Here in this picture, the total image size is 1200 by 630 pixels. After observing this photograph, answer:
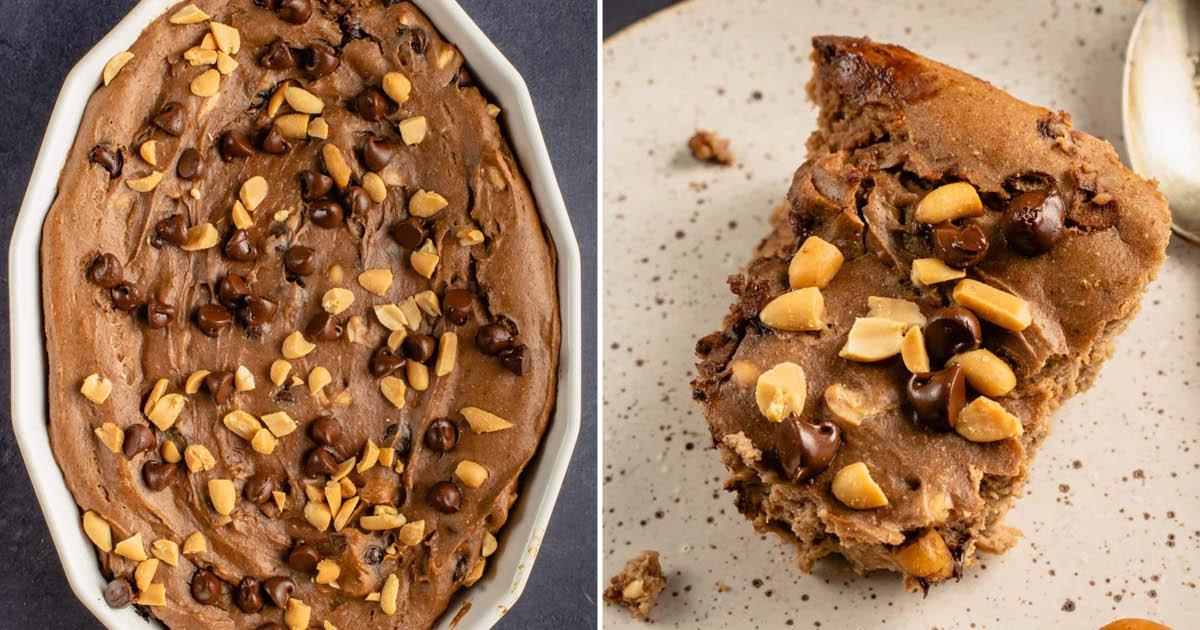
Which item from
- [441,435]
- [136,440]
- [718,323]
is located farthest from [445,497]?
[718,323]

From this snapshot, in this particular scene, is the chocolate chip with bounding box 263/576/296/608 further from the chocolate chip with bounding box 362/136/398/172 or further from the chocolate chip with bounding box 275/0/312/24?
the chocolate chip with bounding box 275/0/312/24

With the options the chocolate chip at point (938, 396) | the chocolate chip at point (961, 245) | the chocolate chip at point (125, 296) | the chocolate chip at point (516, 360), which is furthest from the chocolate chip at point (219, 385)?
the chocolate chip at point (961, 245)

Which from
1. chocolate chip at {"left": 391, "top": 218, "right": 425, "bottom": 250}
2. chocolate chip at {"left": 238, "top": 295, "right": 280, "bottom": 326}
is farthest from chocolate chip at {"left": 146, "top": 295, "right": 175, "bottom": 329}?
chocolate chip at {"left": 391, "top": 218, "right": 425, "bottom": 250}

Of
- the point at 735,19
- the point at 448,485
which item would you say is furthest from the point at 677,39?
the point at 448,485

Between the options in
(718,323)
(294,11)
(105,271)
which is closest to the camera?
(105,271)

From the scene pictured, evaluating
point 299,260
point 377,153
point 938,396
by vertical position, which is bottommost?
point 938,396

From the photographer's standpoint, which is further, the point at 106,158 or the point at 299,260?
the point at 299,260

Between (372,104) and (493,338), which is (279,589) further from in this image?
(372,104)

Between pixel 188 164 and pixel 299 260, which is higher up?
pixel 188 164

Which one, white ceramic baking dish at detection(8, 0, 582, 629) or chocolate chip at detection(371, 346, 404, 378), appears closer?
white ceramic baking dish at detection(8, 0, 582, 629)
